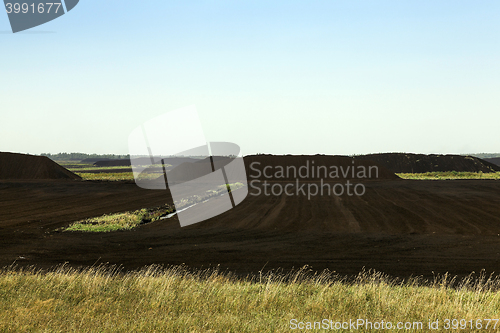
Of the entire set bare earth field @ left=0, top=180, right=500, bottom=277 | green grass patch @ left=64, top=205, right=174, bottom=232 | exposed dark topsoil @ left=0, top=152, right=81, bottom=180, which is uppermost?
exposed dark topsoil @ left=0, top=152, right=81, bottom=180

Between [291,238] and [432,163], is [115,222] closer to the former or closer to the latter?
[291,238]

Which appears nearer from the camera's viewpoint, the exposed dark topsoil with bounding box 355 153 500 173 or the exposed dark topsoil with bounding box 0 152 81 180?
the exposed dark topsoil with bounding box 0 152 81 180

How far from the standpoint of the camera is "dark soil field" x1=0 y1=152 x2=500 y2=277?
14.5 m

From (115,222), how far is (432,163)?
123510 millimetres

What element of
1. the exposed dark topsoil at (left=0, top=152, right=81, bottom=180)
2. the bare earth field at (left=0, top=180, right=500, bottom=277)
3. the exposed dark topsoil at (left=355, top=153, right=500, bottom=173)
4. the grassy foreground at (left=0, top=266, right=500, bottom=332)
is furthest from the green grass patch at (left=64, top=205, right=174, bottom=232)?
the exposed dark topsoil at (left=355, top=153, right=500, bottom=173)

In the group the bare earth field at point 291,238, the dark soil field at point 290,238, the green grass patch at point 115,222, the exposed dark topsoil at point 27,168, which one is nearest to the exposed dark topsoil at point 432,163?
the exposed dark topsoil at point 27,168

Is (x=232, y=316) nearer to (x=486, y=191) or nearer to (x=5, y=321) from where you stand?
(x=5, y=321)

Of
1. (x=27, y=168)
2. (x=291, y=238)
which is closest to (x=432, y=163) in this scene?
(x=27, y=168)

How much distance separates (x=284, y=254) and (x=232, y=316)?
29.1 ft

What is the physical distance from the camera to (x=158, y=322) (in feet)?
21.8

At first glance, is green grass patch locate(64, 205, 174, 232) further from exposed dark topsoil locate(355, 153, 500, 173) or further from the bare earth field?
exposed dark topsoil locate(355, 153, 500, 173)

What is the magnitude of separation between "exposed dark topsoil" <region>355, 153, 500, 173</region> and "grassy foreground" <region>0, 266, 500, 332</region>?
122715mm

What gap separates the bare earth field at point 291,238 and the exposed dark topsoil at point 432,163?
9731 centimetres

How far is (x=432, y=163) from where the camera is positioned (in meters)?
125
